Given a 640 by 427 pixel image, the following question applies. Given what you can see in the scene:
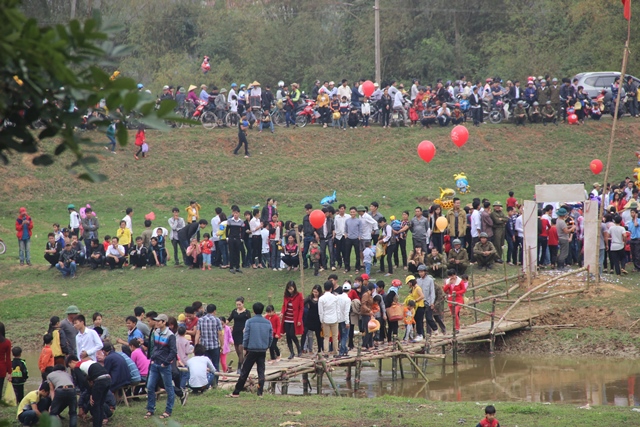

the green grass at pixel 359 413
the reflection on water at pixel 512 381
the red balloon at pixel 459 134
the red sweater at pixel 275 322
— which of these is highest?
the red balloon at pixel 459 134

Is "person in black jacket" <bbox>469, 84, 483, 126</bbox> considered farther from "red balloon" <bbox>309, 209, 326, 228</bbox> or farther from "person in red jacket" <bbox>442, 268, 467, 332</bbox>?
"person in red jacket" <bbox>442, 268, 467, 332</bbox>

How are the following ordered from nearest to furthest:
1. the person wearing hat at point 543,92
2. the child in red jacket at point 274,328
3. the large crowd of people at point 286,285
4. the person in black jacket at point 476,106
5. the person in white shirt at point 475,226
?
the large crowd of people at point 286,285, the child in red jacket at point 274,328, the person in white shirt at point 475,226, the person wearing hat at point 543,92, the person in black jacket at point 476,106

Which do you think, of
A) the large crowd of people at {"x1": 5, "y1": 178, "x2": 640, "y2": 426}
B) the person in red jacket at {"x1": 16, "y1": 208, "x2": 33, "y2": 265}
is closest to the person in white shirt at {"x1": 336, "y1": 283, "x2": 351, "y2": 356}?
the large crowd of people at {"x1": 5, "y1": 178, "x2": 640, "y2": 426}

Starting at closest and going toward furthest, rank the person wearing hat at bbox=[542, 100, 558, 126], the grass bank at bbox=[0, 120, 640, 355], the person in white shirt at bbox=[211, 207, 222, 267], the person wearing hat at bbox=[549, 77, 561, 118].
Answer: the person in white shirt at bbox=[211, 207, 222, 267] → the grass bank at bbox=[0, 120, 640, 355] → the person wearing hat at bbox=[549, 77, 561, 118] → the person wearing hat at bbox=[542, 100, 558, 126]

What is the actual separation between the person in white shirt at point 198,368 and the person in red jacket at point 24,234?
39.5 feet

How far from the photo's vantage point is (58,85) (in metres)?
4.73

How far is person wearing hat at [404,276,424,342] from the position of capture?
1773cm

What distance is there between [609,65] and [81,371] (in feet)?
109

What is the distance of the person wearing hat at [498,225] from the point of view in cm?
2236

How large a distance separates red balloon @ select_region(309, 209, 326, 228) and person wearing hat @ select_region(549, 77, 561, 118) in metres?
15.5

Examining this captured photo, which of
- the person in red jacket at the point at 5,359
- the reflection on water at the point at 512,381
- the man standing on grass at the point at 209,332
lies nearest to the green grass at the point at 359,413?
the person in red jacket at the point at 5,359

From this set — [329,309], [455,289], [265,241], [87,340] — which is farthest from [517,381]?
[265,241]

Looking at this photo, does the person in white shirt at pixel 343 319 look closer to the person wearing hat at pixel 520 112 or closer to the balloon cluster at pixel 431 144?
the balloon cluster at pixel 431 144

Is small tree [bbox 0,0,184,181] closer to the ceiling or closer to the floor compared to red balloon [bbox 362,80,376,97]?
closer to the floor
